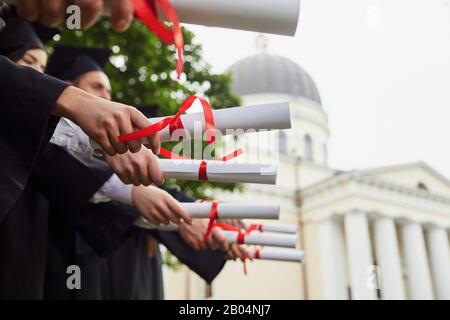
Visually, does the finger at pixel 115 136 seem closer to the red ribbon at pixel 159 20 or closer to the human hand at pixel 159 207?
the red ribbon at pixel 159 20

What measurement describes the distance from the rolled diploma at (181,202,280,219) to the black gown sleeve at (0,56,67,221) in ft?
3.11

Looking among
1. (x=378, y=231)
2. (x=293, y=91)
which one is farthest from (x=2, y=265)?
(x=293, y=91)

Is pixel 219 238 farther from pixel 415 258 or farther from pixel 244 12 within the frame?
pixel 415 258

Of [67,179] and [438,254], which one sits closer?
[67,179]

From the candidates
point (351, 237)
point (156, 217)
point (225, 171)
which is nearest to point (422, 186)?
point (351, 237)

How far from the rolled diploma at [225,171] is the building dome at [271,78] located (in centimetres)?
2342

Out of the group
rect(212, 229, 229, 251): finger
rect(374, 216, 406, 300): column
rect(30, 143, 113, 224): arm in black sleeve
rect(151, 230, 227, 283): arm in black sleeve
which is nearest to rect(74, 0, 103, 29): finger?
rect(30, 143, 113, 224): arm in black sleeve

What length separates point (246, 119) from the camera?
4.13 ft

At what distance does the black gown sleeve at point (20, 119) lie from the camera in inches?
45.1

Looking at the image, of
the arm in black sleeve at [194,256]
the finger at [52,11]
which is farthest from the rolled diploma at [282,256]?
the finger at [52,11]

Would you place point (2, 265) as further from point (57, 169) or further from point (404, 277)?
point (404, 277)

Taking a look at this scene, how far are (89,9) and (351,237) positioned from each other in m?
18.7

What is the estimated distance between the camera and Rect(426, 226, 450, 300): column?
1995 cm

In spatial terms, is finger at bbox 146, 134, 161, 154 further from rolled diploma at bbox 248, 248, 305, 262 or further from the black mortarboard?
rolled diploma at bbox 248, 248, 305, 262
